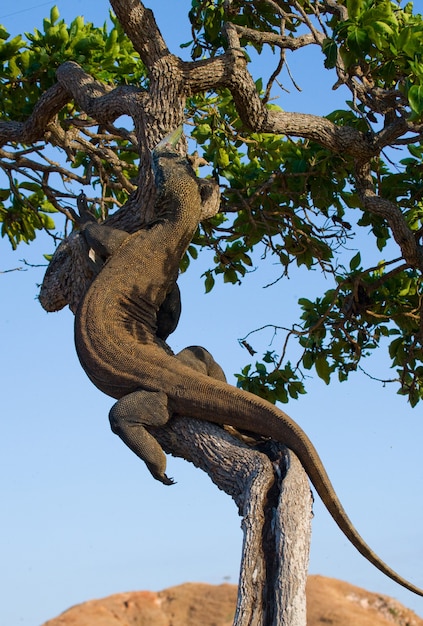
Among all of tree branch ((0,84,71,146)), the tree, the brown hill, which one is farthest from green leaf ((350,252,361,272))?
the brown hill

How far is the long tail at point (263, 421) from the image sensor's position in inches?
195

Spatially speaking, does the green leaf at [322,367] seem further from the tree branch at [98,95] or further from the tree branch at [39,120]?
the tree branch at [39,120]

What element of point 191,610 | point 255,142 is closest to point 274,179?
point 255,142

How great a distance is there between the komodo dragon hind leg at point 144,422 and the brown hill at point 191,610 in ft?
5.76

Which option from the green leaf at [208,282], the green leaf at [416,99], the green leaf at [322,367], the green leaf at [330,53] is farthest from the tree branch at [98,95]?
the green leaf at [322,367]

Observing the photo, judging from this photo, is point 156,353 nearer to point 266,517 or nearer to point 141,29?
point 266,517

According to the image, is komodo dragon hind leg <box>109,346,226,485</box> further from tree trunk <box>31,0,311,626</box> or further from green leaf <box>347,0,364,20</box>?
green leaf <box>347,0,364,20</box>

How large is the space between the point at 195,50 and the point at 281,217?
4.94ft

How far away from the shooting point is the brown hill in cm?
309

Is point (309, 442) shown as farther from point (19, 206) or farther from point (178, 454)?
point (19, 206)

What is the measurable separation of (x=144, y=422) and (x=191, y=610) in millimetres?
1991

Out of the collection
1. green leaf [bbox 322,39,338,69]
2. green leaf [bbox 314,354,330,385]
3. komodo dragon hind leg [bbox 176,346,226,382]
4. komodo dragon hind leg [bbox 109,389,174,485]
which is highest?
green leaf [bbox 322,39,338,69]

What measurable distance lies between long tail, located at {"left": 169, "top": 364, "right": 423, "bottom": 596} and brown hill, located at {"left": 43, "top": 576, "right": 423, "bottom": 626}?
1524 mm

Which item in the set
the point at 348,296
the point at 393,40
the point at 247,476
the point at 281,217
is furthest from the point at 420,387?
the point at 247,476
